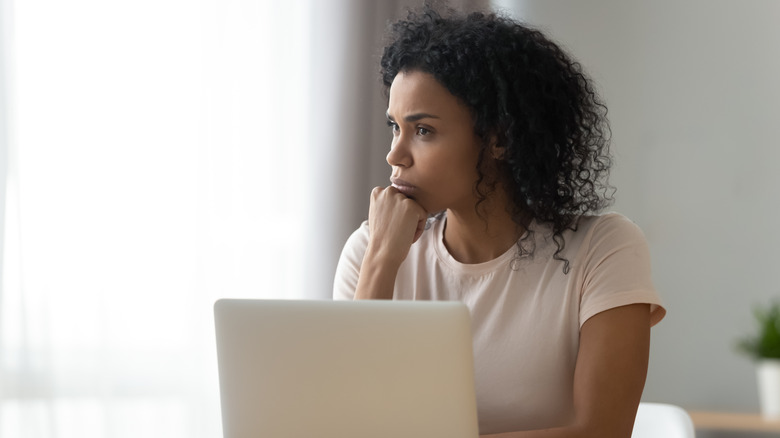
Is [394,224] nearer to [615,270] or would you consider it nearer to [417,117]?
[417,117]

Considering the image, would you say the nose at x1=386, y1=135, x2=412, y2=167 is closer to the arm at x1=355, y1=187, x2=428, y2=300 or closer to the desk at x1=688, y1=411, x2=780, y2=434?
the arm at x1=355, y1=187, x2=428, y2=300

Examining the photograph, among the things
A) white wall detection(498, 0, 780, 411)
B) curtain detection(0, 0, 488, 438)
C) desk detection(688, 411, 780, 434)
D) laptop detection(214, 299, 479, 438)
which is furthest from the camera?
white wall detection(498, 0, 780, 411)

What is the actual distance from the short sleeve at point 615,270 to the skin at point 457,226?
2cm

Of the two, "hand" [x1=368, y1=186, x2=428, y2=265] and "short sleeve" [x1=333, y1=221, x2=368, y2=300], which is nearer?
"hand" [x1=368, y1=186, x2=428, y2=265]

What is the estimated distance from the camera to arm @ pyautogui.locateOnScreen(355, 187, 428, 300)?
1475 millimetres

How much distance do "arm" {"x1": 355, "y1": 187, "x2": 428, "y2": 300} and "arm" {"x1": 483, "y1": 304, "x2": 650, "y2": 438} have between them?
1.15 ft

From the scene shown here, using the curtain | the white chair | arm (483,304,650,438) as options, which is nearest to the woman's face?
arm (483,304,650,438)

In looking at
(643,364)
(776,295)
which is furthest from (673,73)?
(643,364)

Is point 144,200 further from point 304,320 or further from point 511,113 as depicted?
point 304,320

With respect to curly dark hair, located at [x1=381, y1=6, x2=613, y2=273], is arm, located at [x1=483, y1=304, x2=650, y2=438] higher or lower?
lower

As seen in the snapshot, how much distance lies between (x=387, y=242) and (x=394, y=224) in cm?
3

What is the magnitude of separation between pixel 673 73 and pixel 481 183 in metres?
1.70

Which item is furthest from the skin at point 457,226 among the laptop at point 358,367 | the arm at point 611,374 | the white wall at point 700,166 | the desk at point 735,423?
the white wall at point 700,166

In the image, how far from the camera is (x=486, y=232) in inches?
61.9
